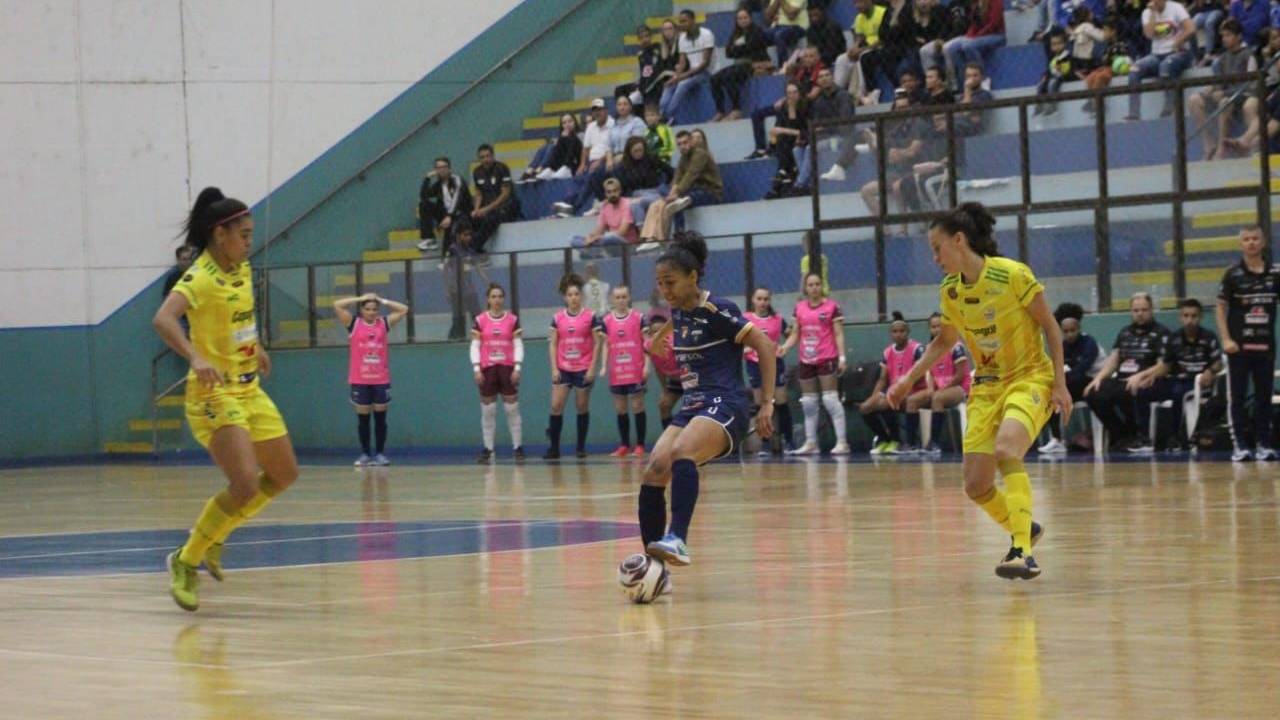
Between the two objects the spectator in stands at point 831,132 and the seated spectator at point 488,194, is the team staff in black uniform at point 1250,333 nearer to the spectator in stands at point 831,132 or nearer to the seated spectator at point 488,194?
the spectator in stands at point 831,132

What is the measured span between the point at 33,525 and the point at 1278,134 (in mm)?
13958

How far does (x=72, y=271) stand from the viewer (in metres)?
31.8

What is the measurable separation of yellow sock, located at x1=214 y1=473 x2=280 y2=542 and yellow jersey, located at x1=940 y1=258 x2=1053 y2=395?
3.58 meters

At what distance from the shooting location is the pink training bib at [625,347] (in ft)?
85.4

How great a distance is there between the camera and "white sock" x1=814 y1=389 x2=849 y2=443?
2484 centimetres

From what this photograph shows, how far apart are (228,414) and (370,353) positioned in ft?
55.3

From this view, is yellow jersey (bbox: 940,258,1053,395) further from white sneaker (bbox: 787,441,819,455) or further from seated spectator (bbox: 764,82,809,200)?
seated spectator (bbox: 764,82,809,200)

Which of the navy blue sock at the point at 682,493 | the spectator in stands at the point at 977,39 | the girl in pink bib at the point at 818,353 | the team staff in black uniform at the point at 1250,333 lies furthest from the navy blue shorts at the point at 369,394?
the navy blue sock at the point at 682,493

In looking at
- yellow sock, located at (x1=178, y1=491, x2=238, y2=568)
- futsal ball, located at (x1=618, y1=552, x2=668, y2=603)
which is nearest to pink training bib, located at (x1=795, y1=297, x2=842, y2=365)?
yellow sock, located at (x1=178, y1=491, x2=238, y2=568)

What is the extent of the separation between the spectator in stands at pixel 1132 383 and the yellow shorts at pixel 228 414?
1344cm

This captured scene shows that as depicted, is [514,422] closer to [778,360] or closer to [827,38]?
[778,360]

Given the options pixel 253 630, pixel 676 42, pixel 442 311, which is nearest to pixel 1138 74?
pixel 676 42

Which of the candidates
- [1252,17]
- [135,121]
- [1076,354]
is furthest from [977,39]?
[135,121]

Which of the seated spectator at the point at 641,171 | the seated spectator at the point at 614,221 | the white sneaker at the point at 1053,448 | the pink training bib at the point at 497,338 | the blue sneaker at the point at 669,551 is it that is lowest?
the white sneaker at the point at 1053,448
